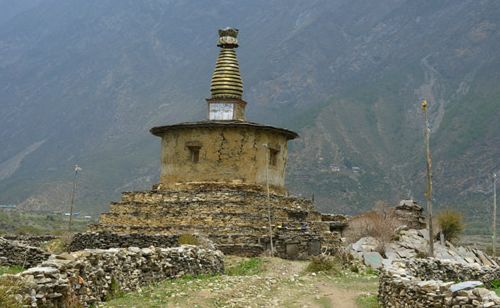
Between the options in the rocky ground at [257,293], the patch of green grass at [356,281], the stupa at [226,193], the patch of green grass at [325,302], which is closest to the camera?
the rocky ground at [257,293]

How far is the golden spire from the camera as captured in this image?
32.0m

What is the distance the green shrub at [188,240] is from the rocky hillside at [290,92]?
65.8m

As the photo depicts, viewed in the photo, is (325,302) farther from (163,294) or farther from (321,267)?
(321,267)

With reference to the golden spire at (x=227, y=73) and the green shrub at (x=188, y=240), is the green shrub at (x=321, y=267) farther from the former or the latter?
the golden spire at (x=227, y=73)

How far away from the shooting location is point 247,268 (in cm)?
2136

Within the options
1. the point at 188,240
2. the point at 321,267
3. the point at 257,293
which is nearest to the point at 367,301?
the point at 257,293

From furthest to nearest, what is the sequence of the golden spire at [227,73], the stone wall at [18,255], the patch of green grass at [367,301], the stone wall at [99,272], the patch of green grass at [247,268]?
the golden spire at [227,73], the patch of green grass at [247,268], the stone wall at [18,255], the patch of green grass at [367,301], the stone wall at [99,272]

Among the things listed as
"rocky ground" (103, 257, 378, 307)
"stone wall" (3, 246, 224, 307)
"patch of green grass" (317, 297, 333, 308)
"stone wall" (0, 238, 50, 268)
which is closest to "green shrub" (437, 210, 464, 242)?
"rocky ground" (103, 257, 378, 307)

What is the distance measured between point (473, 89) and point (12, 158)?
8579cm

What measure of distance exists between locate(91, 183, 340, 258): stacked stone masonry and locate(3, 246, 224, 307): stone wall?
674cm

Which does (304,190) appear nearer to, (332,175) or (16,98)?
(332,175)

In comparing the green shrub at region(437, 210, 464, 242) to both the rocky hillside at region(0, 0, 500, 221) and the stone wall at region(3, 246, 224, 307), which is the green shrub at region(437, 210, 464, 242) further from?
the rocky hillside at region(0, 0, 500, 221)

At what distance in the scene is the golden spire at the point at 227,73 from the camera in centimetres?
3203

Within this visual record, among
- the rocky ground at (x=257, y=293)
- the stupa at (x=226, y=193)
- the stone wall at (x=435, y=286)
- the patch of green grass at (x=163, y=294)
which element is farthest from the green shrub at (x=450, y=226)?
the patch of green grass at (x=163, y=294)
